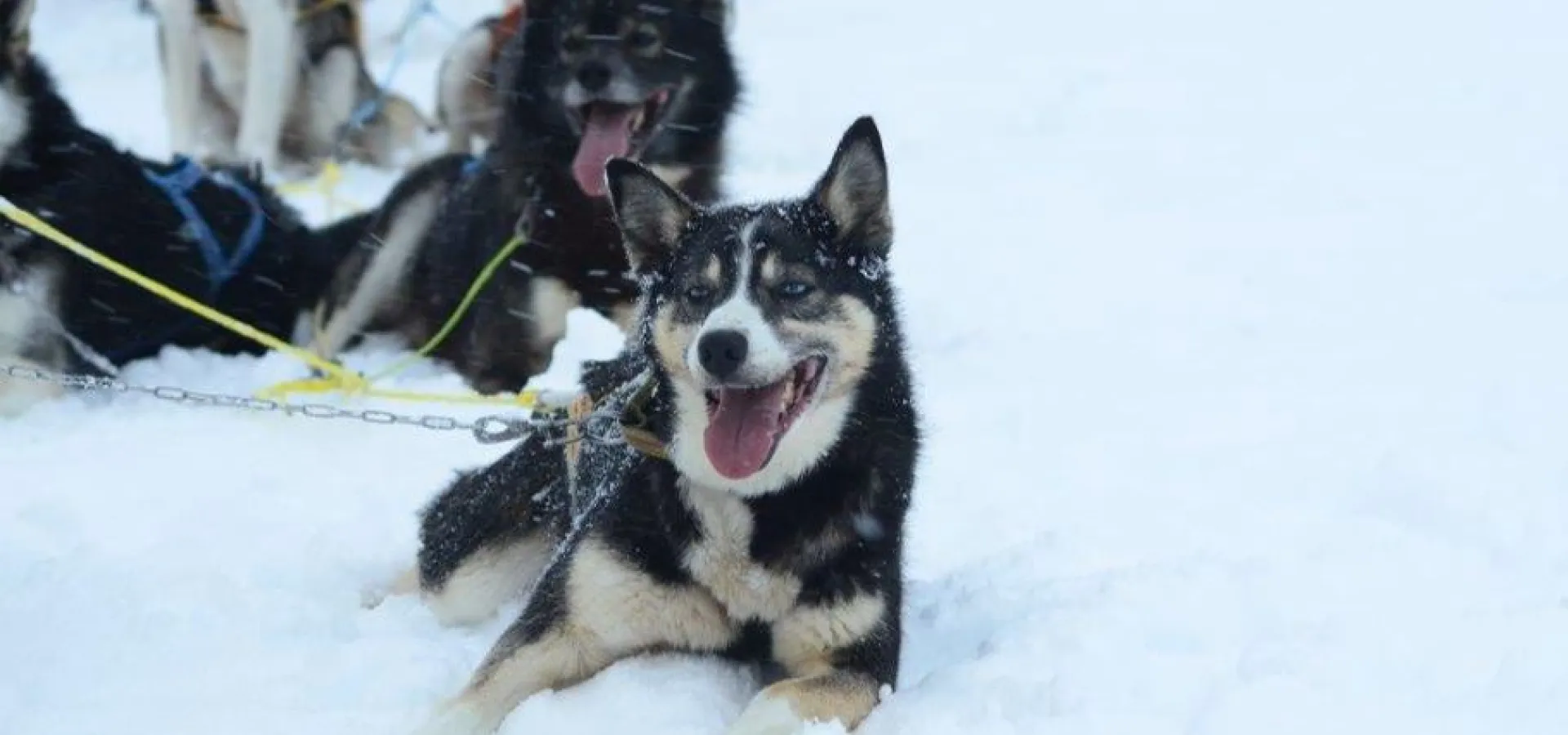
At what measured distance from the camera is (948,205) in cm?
733

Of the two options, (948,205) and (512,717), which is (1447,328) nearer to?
(948,205)

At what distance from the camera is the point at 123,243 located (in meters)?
5.16

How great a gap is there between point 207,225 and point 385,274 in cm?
59

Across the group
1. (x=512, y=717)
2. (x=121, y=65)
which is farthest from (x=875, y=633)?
(x=121, y=65)

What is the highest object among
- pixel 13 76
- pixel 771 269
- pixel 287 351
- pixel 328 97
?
pixel 771 269

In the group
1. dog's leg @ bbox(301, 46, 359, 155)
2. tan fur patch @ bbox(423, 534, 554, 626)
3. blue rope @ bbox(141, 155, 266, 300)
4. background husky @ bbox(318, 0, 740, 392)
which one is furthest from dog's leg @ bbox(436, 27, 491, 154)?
tan fur patch @ bbox(423, 534, 554, 626)

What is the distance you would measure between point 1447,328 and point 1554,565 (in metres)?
2.00

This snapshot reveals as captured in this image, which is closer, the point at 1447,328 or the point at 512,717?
the point at 512,717

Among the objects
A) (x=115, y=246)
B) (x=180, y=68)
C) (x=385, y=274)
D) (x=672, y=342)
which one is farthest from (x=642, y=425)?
(x=180, y=68)

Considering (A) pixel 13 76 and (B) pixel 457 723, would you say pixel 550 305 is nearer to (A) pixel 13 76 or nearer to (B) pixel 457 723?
(A) pixel 13 76

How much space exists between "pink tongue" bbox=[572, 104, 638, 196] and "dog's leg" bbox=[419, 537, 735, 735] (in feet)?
6.85

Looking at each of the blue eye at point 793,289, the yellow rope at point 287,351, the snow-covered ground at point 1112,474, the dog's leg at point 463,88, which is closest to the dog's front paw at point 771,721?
the snow-covered ground at point 1112,474

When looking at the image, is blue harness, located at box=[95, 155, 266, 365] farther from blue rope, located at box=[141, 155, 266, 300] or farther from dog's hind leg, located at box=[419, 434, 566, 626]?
dog's hind leg, located at box=[419, 434, 566, 626]

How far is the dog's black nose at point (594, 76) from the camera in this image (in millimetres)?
4836
